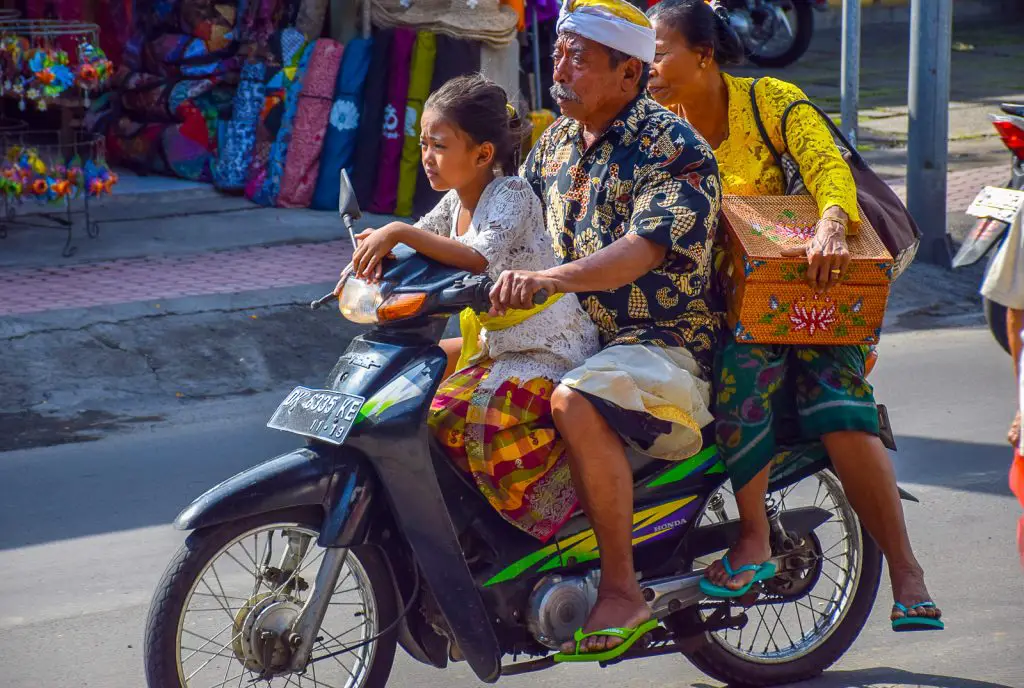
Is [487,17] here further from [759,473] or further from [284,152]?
[759,473]

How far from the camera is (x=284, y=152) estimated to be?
9.27m

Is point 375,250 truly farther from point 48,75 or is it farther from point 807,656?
point 48,75

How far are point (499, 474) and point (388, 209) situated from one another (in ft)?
19.8

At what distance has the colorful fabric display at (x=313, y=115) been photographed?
360 inches

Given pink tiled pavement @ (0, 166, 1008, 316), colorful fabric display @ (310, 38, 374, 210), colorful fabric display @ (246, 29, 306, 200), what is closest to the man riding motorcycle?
pink tiled pavement @ (0, 166, 1008, 316)

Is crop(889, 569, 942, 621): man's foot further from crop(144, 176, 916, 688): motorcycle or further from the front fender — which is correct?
the front fender

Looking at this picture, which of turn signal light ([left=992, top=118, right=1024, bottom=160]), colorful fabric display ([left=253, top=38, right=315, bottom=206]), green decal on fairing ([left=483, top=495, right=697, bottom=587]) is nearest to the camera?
green decal on fairing ([left=483, top=495, right=697, bottom=587])

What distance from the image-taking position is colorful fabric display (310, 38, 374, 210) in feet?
29.9

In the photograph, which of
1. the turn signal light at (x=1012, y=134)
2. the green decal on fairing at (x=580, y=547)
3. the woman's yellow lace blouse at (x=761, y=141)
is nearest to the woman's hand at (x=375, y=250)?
the green decal on fairing at (x=580, y=547)

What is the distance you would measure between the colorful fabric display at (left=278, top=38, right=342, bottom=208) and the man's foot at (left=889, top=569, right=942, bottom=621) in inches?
248

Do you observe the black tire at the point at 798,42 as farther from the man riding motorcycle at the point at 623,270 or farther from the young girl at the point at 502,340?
the young girl at the point at 502,340

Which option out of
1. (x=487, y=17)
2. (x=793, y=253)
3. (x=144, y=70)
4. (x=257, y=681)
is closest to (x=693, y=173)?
(x=793, y=253)

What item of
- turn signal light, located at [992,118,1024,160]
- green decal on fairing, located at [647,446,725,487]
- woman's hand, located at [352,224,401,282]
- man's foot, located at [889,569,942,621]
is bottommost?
man's foot, located at [889,569,942,621]

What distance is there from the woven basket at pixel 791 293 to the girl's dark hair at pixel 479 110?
0.59m
